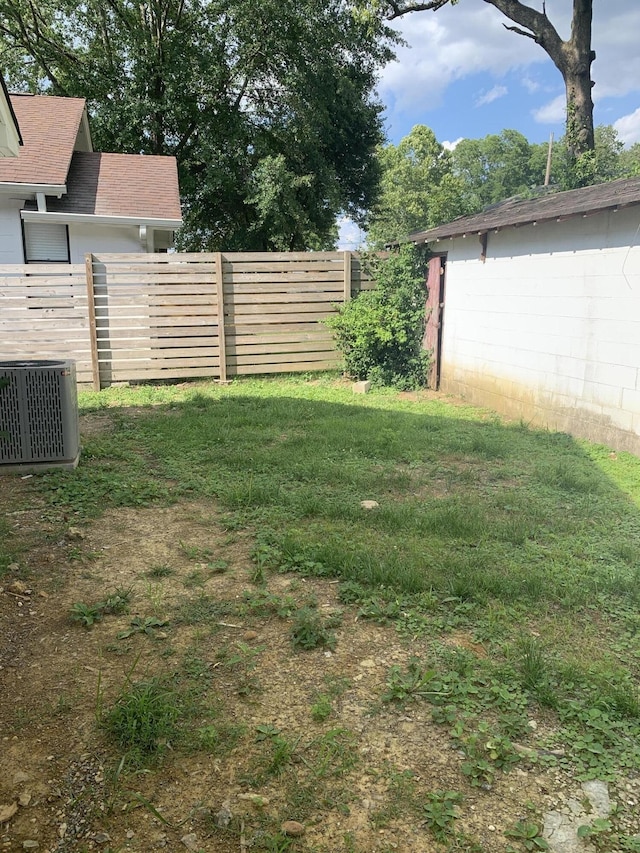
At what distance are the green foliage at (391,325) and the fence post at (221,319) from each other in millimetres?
1761

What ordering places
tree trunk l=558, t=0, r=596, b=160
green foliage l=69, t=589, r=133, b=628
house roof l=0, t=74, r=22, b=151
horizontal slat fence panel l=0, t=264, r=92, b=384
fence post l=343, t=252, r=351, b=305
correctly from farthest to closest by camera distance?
tree trunk l=558, t=0, r=596, b=160 → fence post l=343, t=252, r=351, b=305 → horizontal slat fence panel l=0, t=264, r=92, b=384 → house roof l=0, t=74, r=22, b=151 → green foliage l=69, t=589, r=133, b=628

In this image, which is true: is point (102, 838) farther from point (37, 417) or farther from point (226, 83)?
point (226, 83)

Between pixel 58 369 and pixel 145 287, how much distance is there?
504cm

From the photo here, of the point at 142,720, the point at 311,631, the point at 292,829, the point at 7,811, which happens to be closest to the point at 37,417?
the point at 311,631

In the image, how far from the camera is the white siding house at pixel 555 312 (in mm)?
6383

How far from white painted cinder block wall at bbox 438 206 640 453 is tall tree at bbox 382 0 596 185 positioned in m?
7.60

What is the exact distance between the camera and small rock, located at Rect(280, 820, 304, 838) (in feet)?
6.30

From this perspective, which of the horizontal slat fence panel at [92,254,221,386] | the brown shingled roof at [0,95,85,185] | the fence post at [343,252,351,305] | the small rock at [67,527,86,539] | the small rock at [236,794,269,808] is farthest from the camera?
the fence post at [343,252,351,305]

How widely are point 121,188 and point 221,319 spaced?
395 cm

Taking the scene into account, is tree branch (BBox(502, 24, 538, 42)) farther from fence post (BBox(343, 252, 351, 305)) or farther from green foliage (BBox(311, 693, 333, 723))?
green foliage (BBox(311, 693, 333, 723))

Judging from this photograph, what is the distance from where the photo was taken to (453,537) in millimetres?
4219

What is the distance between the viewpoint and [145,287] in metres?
10.0

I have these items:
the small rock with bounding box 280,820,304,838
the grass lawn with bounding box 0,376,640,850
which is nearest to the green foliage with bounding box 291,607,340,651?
the grass lawn with bounding box 0,376,640,850

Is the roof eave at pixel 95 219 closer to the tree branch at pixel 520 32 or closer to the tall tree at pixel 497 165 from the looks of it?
the tree branch at pixel 520 32
